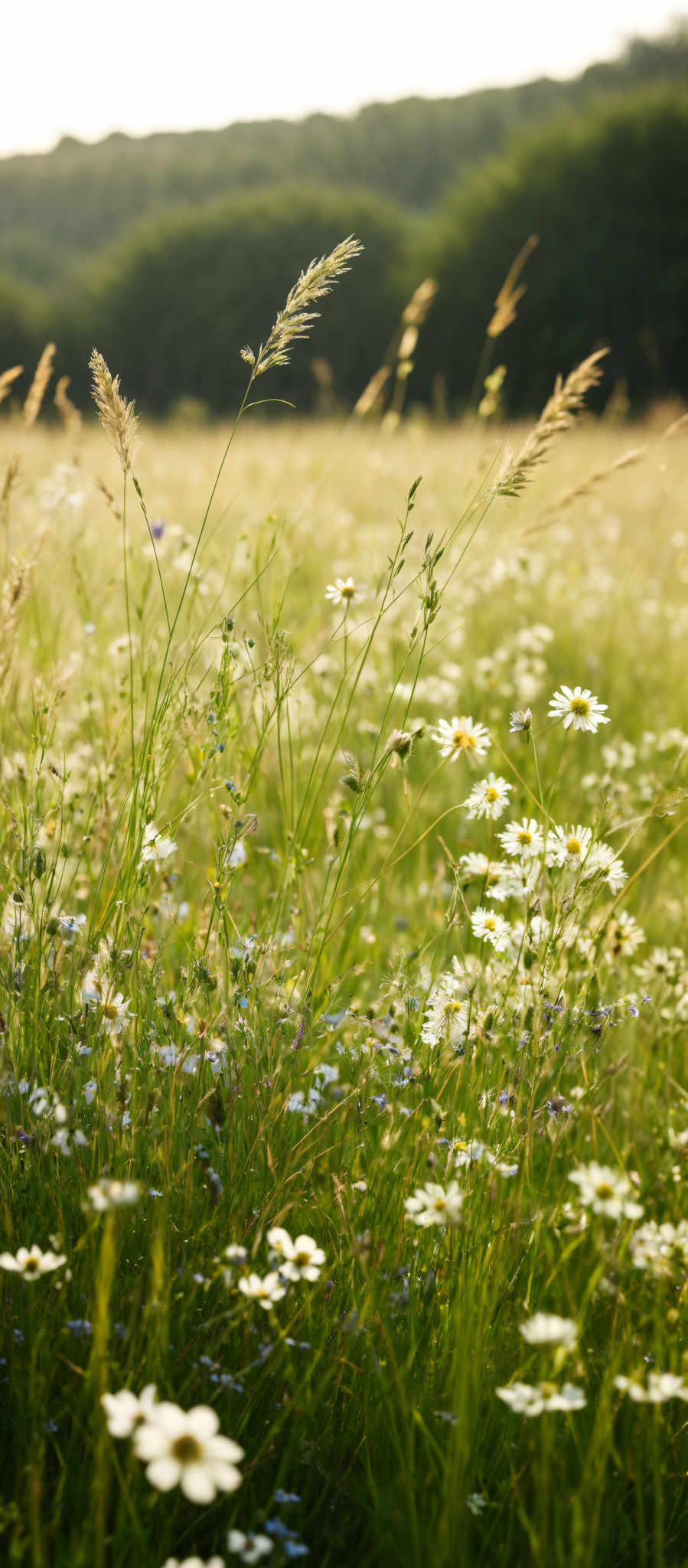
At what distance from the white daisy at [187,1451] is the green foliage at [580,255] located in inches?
735

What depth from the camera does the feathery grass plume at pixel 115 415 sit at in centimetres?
137

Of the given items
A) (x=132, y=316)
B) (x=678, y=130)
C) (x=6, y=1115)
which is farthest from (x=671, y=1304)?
(x=132, y=316)

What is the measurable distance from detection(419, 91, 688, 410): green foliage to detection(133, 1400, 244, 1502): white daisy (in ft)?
61.3

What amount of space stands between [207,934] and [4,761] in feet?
2.00

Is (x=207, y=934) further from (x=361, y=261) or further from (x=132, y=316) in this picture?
(x=132, y=316)

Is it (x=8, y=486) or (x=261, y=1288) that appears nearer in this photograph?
(x=261, y=1288)

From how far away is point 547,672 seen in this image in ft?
13.3

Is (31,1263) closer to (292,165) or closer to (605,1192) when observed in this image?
(605,1192)

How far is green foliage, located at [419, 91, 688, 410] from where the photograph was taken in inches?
728

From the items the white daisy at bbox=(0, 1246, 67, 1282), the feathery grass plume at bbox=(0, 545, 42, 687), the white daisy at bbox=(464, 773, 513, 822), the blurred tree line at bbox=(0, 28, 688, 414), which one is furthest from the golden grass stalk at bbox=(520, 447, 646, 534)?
the blurred tree line at bbox=(0, 28, 688, 414)

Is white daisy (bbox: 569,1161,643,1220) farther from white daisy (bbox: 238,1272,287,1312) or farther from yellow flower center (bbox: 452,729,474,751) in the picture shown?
yellow flower center (bbox: 452,729,474,751)

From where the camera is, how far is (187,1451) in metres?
0.73

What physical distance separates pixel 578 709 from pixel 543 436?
51 cm

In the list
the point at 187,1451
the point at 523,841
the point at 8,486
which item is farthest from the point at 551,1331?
the point at 8,486
